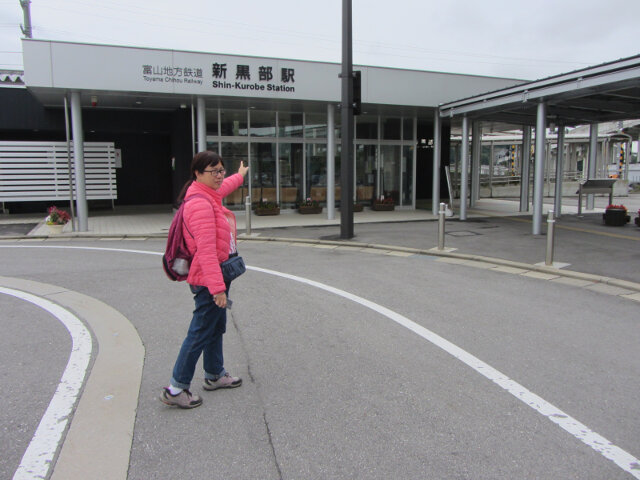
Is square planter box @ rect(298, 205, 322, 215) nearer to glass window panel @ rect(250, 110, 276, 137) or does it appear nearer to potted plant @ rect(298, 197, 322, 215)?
potted plant @ rect(298, 197, 322, 215)

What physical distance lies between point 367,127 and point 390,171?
2003mm

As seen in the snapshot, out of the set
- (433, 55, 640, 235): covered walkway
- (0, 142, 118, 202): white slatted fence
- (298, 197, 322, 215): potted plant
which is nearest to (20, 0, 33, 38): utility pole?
(0, 142, 118, 202): white slatted fence

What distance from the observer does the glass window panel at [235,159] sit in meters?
18.3

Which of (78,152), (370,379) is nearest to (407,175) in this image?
(78,152)

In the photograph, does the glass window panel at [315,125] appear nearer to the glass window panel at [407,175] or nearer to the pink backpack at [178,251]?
the glass window panel at [407,175]

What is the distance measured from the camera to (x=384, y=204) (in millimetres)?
20062

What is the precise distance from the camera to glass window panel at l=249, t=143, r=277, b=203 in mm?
18859

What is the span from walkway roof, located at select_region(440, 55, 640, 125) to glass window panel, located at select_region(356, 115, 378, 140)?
11.7 ft

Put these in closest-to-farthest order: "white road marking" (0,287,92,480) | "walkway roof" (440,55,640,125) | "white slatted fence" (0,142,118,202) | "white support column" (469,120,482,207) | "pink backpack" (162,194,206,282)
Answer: "white road marking" (0,287,92,480), "pink backpack" (162,194,206,282), "walkway roof" (440,55,640,125), "white slatted fence" (0,142,118,202), "white support column" (469,120,482,207)

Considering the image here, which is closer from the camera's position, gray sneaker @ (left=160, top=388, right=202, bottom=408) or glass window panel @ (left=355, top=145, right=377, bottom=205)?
gray sneaker @ (left=160, top=388, right=202, bottom=408)

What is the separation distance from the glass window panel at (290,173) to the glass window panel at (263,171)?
0.32 metres

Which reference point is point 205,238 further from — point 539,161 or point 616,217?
point 616,217

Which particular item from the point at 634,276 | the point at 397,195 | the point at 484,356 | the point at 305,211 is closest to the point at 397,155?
the point at 397,195

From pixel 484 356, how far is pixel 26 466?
12.1 ft
